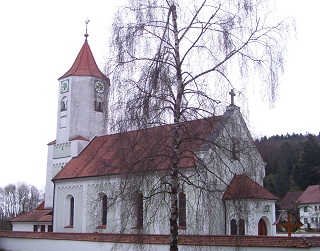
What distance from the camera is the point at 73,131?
42.0 metres

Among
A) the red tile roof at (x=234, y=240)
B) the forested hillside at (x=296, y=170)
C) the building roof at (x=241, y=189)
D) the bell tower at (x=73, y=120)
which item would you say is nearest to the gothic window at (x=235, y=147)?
the building roof at (x=241, y=189)

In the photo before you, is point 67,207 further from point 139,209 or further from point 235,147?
point 235,147

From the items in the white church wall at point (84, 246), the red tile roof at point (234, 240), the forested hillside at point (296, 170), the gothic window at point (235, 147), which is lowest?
the white church wall at point (84, 246)

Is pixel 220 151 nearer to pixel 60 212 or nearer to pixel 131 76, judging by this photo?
pixel 131 76

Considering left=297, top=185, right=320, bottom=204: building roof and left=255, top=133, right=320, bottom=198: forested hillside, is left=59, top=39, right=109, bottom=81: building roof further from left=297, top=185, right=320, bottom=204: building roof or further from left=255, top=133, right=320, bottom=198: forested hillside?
left=297, top=185, right=320, bottom=204: building roof

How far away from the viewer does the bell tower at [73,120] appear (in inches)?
1644

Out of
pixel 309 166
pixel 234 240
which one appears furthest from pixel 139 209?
pixel 309 166

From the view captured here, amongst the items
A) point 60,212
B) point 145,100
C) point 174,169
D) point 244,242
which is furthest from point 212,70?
point 60,212

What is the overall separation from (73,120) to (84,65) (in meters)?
5.59

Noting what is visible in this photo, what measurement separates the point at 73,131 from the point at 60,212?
7943 mm

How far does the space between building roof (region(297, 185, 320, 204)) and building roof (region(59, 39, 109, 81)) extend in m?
50.1

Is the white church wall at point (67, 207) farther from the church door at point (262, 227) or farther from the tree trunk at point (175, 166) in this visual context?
the tree trunk at point (175, 166)

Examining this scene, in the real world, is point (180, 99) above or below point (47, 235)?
above

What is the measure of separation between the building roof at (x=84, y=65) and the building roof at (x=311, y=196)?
50.1m
